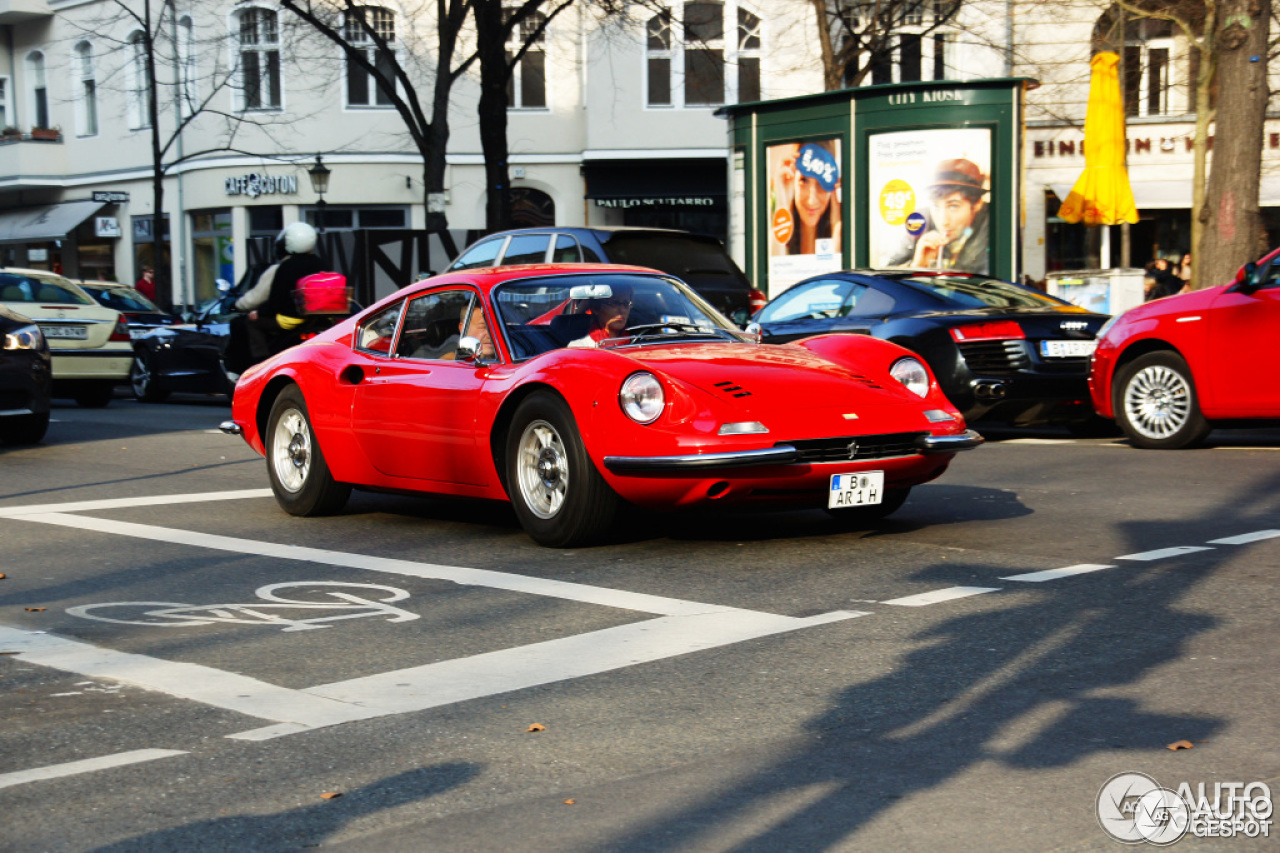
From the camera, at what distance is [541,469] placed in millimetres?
7426

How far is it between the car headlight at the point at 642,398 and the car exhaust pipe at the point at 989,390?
5712mm

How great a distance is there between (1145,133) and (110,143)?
26040mm

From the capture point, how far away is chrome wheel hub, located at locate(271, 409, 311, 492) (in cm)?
904

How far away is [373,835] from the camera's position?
11.5 ft

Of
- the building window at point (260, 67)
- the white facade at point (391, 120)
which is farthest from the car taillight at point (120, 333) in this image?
the building window at point (260, 67)

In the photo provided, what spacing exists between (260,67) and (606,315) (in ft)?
108

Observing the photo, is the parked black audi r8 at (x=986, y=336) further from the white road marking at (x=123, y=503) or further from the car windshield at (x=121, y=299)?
the car windshield at (x=121, y=299)

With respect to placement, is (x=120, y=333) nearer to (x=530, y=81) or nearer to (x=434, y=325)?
(x=434, y=325)

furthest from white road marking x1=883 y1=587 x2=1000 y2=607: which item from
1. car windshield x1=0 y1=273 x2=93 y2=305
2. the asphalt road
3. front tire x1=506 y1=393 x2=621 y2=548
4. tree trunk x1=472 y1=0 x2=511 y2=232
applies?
tree trunk x1=472 y1=0 x2=511 y2=232

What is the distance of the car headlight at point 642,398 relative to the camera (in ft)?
22.8

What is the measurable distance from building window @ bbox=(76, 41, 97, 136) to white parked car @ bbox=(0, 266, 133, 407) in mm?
25297

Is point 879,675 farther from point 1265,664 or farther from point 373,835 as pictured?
point 373,835

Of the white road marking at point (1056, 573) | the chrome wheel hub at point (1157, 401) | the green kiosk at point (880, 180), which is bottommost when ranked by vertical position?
the white road marking at point (1056, 573)

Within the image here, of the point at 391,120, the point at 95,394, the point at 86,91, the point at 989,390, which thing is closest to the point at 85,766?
the point at 989,390
